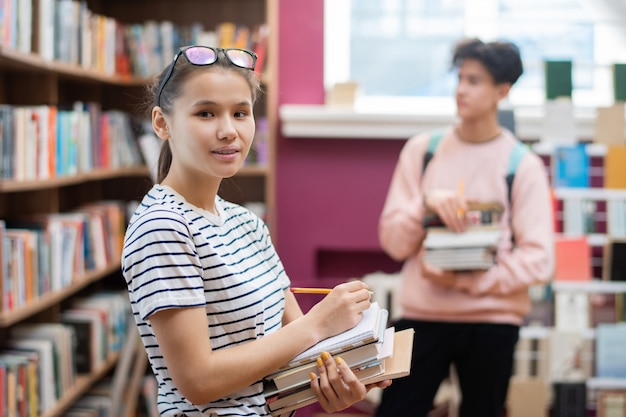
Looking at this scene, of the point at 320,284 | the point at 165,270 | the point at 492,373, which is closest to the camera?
the point at 165,270

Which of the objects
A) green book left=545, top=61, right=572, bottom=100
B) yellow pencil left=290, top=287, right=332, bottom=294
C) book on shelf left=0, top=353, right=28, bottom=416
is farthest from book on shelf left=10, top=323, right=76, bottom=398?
green book left=545, top=61, right=572, bottom=100

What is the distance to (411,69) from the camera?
13.0ft

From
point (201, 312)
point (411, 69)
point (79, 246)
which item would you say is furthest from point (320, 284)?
point (411, 69)

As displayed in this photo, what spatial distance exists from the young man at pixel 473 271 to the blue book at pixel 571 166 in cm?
101

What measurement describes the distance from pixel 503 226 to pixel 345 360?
1.25m

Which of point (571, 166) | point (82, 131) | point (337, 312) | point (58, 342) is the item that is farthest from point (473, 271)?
point (82, 131)

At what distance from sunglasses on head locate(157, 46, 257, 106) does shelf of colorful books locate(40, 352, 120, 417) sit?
6.10ft

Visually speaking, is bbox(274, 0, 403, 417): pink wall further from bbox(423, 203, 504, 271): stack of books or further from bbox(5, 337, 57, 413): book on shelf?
bbox(423, 203, 504, 271): stack of books

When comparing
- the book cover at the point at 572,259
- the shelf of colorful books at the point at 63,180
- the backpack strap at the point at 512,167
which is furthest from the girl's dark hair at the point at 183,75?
the book cover at the point at 572,259

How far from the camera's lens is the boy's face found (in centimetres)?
246

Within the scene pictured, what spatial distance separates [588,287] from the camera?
3.34 metres

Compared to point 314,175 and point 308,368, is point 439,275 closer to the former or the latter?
point 308,368

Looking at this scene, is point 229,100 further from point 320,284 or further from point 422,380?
point 422,380

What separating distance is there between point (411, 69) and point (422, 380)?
1.99m
